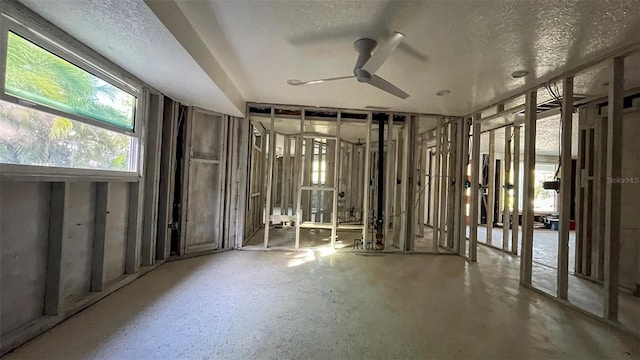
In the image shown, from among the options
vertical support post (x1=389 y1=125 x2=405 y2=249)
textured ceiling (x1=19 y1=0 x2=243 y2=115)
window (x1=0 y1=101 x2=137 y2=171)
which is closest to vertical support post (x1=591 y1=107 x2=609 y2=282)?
vertical support post (x1=389 y1=125 x2=405 y2=249)

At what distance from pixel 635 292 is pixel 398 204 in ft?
10.1

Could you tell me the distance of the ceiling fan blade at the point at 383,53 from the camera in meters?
1.96

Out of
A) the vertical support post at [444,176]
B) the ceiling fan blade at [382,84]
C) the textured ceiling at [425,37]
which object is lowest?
the vertical support post at [444,176]

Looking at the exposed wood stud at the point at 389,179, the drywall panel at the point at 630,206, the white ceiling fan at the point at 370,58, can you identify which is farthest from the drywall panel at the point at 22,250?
the drywall panel at the point at 630,206

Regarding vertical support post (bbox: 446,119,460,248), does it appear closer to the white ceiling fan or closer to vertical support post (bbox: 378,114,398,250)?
vertical support post (bbox: 378,114,398,250)

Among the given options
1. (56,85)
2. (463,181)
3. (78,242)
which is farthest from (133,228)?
(463,181)

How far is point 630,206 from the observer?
3.32 metres

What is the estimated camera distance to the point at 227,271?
11.2ft

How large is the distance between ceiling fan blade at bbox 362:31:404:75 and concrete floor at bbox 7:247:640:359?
6.90 feet

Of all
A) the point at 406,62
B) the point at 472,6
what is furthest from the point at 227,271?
the point at 472,6

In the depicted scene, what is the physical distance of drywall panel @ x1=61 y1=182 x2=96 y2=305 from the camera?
235cm

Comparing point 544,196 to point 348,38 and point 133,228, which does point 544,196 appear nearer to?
point 348,38

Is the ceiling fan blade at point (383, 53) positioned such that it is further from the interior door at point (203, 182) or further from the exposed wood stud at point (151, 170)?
the interior door at point (203, 182)

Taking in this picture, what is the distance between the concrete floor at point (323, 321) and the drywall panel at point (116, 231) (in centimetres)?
29
